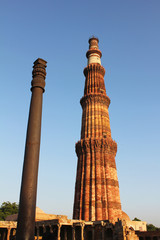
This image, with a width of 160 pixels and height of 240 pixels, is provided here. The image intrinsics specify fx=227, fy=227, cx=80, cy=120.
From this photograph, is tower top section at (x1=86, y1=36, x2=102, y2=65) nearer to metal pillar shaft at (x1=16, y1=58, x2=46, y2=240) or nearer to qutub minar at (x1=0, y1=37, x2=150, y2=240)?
qutub minar at (x1=0, y1=37, x2=150, y2=240)

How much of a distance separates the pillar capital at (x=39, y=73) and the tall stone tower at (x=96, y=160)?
25.7 m

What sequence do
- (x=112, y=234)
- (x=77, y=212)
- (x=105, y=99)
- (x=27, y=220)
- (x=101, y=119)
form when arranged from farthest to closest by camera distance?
(x=105, y=99), (x=101, y=119), (x=77, y=212), (x=112, y=234), (x=27, y=220)

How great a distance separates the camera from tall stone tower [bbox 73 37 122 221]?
30.9 meters

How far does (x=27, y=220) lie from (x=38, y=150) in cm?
215

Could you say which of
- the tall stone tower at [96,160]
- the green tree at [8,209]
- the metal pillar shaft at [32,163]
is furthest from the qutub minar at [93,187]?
the green tree at [8,209]

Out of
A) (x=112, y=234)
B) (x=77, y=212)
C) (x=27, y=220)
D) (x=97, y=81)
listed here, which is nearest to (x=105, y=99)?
(x=97, y=81)

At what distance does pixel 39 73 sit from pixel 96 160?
89.2 ft

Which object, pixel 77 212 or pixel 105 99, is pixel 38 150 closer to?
pixel 77 212


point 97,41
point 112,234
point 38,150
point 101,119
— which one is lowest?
point 112,234

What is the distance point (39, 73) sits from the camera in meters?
8.53

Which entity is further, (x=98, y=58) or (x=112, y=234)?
(x=98, y=58)

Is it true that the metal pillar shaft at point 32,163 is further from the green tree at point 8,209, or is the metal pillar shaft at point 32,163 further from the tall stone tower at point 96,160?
the green tree at point 8,209

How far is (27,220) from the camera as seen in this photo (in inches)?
258

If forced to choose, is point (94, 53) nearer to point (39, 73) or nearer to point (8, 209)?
point (39, 73)
